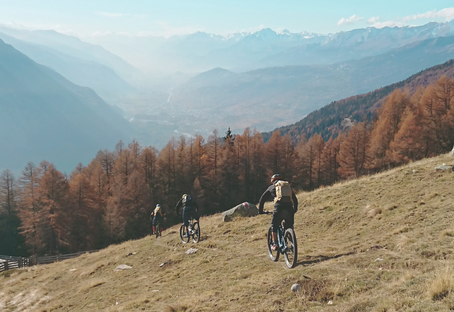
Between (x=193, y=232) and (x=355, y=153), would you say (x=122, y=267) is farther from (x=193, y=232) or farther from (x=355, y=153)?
(x=355, y=153)

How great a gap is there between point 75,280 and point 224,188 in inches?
2110

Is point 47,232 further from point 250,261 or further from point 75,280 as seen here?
point 250,261

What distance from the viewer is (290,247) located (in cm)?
999

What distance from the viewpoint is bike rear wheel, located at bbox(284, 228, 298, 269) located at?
31.5 feet

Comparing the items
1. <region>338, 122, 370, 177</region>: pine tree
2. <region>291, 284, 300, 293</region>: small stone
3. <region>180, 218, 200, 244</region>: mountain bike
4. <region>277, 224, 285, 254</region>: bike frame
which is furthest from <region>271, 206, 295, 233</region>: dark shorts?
<region>338, 122, 370, 177</region>: pine tree

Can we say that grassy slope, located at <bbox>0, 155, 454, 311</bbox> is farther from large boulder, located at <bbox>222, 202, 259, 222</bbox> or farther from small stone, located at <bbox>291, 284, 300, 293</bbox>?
large boulder, located at <bbox>222, 202, 259, 222</bbox>

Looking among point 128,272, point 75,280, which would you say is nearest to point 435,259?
point 128,272

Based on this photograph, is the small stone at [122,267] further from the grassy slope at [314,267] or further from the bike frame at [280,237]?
the bike frame at [280,237]

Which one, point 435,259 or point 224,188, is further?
point 224,188

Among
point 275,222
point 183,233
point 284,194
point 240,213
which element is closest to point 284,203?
point 284,194

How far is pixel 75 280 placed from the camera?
18.1 m

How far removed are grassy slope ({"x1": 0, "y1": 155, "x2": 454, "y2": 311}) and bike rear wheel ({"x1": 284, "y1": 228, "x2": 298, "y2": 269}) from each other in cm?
30

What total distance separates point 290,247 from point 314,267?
1041 millimetres

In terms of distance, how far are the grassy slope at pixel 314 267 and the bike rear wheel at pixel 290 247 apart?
0.30 m
